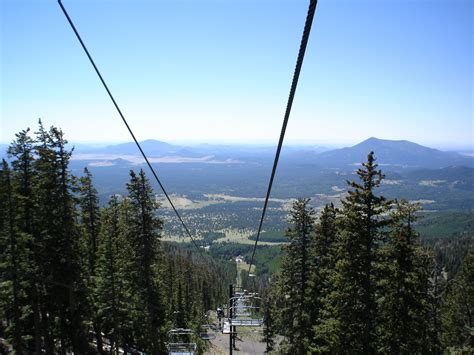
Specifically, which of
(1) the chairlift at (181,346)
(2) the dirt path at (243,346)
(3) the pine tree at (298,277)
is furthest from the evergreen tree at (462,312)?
(2) the dirt path at (243,346)

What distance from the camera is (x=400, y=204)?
15.5 metres

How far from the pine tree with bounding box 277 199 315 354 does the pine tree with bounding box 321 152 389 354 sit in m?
4.16

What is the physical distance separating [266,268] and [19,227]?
149 m

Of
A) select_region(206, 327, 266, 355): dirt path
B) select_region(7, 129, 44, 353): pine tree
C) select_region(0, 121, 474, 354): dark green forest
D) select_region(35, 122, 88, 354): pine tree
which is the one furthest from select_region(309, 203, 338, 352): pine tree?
select_region(206, 327, 266, 355): dirt path

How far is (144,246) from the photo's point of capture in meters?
20.2

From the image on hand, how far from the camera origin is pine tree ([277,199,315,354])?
62.0ft

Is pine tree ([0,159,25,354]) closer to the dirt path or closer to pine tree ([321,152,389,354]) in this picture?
pine tree ([321,152,389,354])

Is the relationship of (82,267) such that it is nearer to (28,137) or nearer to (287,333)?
(28,137)

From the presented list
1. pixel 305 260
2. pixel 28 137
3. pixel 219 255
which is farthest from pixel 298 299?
pixel 219 255

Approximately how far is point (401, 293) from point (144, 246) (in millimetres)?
13139

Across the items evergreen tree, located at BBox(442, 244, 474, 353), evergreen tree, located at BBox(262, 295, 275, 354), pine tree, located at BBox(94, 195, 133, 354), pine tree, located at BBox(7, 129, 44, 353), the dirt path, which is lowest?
the dirt path

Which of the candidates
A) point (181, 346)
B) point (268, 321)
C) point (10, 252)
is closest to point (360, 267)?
point (181, 346)

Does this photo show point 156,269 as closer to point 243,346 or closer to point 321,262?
point 321,262

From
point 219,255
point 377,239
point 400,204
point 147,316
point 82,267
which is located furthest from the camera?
point 219,255
